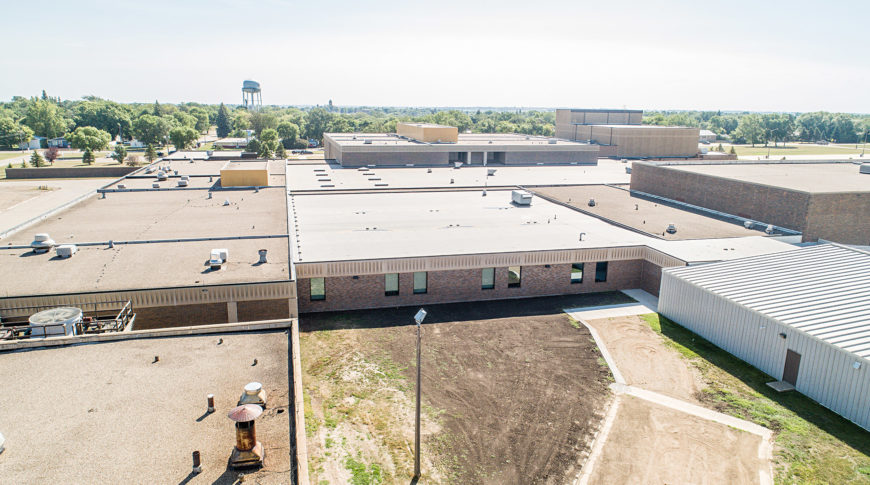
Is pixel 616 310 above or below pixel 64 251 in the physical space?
below

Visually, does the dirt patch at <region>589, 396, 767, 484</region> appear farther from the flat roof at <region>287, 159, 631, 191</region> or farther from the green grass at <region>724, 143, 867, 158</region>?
the green grass at <region>724, 143, 867, 158</region>

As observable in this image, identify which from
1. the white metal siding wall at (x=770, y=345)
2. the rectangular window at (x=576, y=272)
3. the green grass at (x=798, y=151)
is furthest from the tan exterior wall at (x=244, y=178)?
the green grass at (x=798, y=151)

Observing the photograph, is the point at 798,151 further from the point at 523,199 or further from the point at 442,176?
the point at 523,199

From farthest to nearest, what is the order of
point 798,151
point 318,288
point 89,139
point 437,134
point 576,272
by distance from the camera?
point 798,151 → point 89,139 → point 437,134 → point 576,272 → point 318,288

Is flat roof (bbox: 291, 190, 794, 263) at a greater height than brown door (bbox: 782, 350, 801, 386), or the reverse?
flat roof (bbox: 291, 190, 794, 263)

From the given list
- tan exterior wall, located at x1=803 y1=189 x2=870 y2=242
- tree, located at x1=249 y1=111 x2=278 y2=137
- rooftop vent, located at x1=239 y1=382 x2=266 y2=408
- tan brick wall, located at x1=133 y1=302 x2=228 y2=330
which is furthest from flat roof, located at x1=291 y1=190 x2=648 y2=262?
tree, located at x1=249 y1=111 x2=278 y2=137

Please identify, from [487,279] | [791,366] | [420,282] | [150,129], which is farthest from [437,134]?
[150,129]

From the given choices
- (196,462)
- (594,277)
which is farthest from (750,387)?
(196,462)
